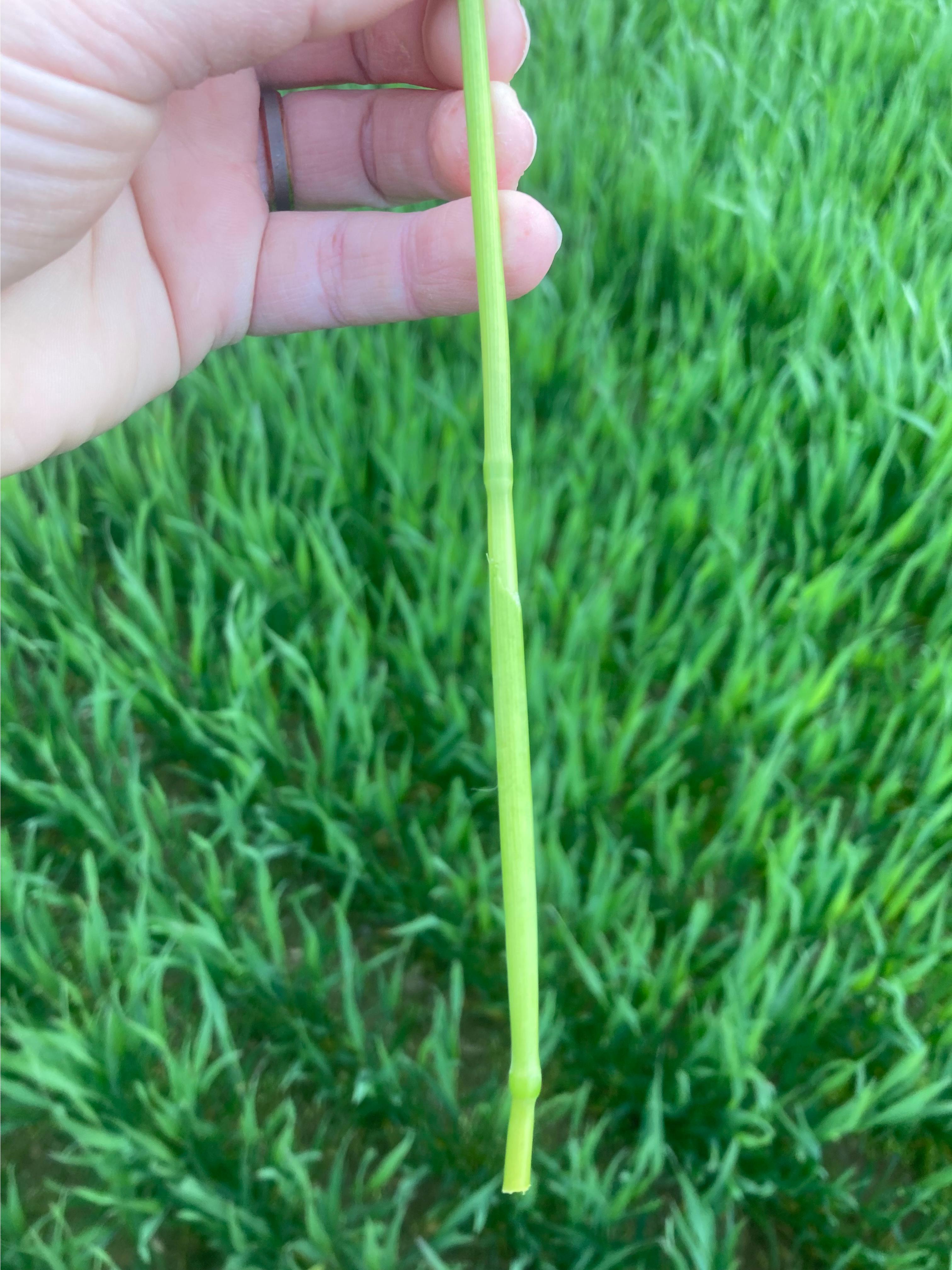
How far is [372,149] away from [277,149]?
10 centimetres

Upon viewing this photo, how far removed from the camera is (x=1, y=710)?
93 centimetres

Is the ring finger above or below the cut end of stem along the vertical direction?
above

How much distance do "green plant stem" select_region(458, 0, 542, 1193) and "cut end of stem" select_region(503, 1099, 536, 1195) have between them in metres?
0.02

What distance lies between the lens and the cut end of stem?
56cm

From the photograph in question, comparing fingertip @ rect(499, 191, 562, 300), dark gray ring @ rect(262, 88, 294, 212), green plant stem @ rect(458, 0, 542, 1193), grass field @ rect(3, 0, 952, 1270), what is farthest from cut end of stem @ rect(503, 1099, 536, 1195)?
dark gray ring @ rect(262, 88, 294, 212)

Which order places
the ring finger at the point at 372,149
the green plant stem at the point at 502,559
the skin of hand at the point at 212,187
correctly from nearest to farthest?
the green plant stem at the point at 502,559
the skin of hand at the point at 212,187
the ring finger at the point at 372,149

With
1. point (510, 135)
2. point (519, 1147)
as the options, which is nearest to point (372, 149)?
point (510, 135)

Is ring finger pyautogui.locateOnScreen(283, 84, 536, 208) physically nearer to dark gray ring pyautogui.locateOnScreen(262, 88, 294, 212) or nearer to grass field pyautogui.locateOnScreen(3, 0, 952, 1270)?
dark gray ring pyautogui.locateOnScreen(262, 88, 294, 212)

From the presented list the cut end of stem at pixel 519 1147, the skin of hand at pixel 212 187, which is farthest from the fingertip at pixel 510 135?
the cut end of stem at pixel 519 1147

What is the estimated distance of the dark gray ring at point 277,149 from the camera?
3.25 ft

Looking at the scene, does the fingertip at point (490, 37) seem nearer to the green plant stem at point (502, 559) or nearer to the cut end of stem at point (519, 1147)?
the green plant stem at point (502, 559)

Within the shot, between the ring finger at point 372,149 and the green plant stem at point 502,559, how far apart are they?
38cm

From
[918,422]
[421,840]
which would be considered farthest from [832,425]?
[421,840]

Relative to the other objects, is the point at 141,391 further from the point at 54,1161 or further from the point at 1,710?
the point at 54,1161
